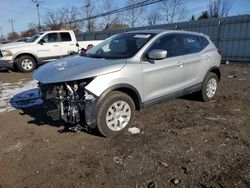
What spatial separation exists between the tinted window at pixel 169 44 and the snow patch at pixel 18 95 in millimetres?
3449

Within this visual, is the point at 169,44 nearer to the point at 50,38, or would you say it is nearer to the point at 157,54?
the point at 157,54

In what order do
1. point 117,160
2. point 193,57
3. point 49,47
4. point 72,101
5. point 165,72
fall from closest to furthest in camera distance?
1. point 117,160
2. point 72,101
3. point 165,72
4. point 193,57
5. point 49,47

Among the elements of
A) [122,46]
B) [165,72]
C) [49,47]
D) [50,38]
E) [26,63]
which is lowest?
[26,63]

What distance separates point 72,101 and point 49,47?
9.45 metres

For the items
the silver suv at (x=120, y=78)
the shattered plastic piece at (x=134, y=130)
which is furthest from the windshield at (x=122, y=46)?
the shattered plastic piece at (x=134, y=130)

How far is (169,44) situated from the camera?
5.05 m

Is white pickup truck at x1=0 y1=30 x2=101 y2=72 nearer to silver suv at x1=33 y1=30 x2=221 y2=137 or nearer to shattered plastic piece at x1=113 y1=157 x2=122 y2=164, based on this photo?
silver suv at x1=33 y1=30 x2=221 y2=137

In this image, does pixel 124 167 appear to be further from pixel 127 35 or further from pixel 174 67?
pixel 127 35

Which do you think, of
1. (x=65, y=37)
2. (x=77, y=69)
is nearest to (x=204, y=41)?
(x=77, y=69)

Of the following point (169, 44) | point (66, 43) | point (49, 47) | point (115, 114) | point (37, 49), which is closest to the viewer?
point (115, 114)

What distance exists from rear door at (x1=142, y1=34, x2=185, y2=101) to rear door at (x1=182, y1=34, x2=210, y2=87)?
0.20m

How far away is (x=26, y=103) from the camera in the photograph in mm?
6449

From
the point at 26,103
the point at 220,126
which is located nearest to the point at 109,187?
the point at 220,126

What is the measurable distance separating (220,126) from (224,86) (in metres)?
3.67
